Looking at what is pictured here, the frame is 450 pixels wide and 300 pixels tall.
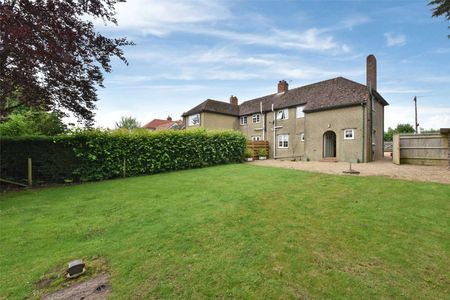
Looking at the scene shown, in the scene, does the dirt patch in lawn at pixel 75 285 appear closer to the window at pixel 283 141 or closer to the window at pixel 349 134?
the window at pixel 349 134

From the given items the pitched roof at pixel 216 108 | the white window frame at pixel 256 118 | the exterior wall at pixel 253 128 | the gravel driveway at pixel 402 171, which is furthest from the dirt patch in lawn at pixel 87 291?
the white window frame at pixel 256 118

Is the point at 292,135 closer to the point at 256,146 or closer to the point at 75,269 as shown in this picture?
the point at 256,146

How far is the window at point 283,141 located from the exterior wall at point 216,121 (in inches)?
308

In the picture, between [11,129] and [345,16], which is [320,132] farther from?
[11,129]

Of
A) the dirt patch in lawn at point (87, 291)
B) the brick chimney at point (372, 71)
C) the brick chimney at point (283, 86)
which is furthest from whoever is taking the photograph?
the brick chimney at point (283, 86)

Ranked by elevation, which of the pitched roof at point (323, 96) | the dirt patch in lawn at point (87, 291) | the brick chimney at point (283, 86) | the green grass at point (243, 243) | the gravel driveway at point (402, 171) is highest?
the brick chimney at point (283, 86)

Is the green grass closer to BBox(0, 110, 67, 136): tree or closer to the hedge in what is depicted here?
the hedge

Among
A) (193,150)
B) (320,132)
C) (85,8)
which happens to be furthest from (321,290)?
(320,132)

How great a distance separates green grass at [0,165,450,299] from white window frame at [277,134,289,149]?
16899 mm

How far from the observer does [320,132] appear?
2050 centimetres

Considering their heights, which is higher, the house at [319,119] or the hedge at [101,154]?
the house at [319,119]

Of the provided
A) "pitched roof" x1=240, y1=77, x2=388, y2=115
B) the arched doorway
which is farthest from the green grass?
the arched doorway

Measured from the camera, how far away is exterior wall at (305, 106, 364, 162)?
17981 millimetres

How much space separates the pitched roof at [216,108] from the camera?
94.7ft
